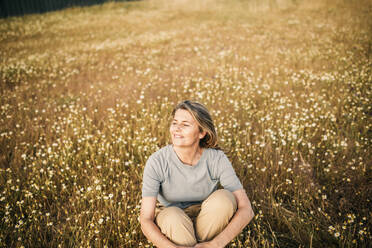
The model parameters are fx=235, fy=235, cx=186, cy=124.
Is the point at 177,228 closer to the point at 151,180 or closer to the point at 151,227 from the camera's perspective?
the point at 151,227

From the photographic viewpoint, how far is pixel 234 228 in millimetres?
2238

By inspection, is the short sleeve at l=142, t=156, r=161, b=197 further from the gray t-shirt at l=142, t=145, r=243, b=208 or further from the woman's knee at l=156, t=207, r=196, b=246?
the woman's knee at l=156, t=207, r=196, b=246

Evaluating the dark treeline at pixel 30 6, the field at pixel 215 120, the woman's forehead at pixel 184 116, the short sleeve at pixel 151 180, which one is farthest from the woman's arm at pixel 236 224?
the dark treeline at pixel 30 6

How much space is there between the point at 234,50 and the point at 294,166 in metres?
7.43

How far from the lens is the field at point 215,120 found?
2.80 metres

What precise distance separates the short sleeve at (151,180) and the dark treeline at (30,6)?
28.6 meters

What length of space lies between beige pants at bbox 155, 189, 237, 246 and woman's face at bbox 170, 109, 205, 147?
61 cm

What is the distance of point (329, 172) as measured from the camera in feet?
11.3

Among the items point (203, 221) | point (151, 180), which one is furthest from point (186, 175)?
point (203, 221)

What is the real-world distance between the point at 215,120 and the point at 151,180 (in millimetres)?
2703

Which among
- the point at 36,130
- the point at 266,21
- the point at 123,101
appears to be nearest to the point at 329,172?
the point at 123,101

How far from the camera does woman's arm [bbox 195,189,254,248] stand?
2.14 metres

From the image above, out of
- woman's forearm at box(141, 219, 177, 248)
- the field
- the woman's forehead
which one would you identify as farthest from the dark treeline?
woman's forearm at box(141, 219, 177, 248)

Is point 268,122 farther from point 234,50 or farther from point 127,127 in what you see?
point 234,50
